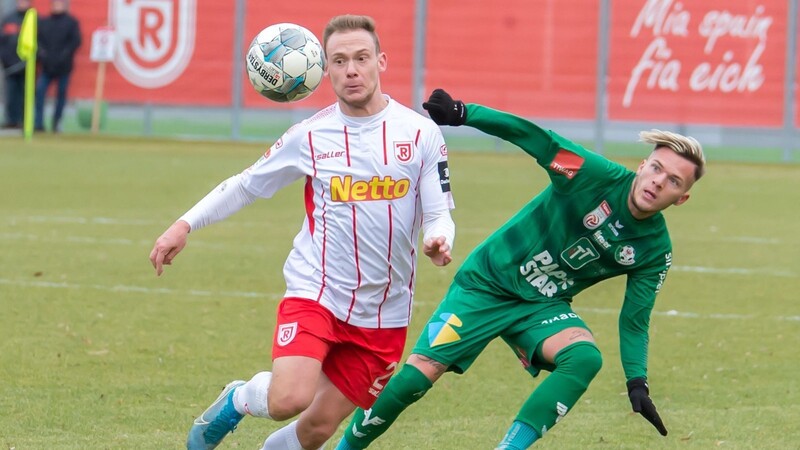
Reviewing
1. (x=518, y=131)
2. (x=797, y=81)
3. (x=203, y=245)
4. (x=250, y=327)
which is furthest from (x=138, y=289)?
(x=797, y=81)

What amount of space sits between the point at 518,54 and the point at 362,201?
18695mm

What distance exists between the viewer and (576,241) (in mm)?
6133

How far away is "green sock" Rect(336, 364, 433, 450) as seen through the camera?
19.7 ft

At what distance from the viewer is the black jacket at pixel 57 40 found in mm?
23703

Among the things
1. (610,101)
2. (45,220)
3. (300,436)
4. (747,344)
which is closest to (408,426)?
(300,436)

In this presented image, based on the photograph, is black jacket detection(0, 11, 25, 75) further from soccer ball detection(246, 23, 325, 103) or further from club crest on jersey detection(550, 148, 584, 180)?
club crest on jersey detection(550, 148, 584, 180)

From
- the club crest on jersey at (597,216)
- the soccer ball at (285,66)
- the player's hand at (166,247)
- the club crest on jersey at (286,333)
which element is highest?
the soccer ball at (285,66)

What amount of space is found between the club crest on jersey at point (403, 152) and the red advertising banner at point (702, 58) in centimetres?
1840

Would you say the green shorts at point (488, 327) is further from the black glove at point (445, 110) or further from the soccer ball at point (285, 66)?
the soccer ball at point (285, 66)

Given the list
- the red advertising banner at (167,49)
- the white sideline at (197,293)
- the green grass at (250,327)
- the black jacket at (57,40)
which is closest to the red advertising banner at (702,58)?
the green grass at (250,327)

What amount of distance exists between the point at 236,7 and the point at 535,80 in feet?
18.4

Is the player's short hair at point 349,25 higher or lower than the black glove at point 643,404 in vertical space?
higher

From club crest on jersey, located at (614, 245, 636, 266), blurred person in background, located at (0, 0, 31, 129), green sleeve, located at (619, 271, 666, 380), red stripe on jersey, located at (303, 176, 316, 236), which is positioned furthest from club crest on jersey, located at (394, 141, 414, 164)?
blurred person in background, located at (0, 0, 31, 129)

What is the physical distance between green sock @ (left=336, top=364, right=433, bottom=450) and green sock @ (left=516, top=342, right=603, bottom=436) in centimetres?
48
